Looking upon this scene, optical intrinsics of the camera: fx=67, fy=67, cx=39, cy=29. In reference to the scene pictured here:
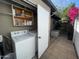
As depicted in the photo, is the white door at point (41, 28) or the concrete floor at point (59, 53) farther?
the concrete floor at point (59, 53)

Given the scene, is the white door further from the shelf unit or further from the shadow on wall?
the shadow on wall

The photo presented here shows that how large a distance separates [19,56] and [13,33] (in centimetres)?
87

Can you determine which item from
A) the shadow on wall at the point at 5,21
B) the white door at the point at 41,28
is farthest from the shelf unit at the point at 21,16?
the white door at the point at 41,28

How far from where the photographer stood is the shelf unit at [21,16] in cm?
248

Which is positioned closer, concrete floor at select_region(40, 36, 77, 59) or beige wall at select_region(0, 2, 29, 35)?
beige wall at select_region(0, 2, 29, 35)

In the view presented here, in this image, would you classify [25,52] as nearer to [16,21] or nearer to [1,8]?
[16,21]

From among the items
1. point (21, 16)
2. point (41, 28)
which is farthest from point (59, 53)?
point (21, 16)

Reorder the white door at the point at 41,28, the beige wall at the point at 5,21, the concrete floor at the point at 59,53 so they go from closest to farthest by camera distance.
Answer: the beige wall at the point at 5,21 → the white door at the point at 41,28 → the concrete floor at the point at 59,53

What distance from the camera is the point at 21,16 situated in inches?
108

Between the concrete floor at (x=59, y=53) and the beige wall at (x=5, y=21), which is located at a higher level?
the beige wall at (x=5, y=21)

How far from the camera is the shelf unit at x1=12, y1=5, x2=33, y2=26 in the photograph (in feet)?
8.14

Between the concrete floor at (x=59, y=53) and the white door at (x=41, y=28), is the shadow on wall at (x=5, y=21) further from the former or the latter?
the concrete floor at (x=59, y=53)

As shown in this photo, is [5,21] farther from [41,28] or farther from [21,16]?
[41,28]

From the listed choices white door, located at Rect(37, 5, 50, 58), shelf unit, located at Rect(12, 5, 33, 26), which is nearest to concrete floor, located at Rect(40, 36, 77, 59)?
white door, located at Rect(37, 5, 50, 58)
